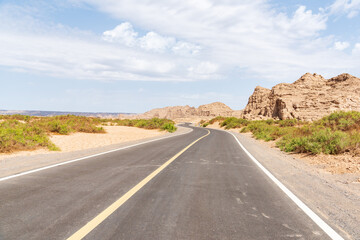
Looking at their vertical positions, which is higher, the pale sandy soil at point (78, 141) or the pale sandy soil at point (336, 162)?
the pale sandy soil at point (336, 162)

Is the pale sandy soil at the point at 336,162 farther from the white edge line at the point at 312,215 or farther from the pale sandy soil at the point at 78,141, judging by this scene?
the pale sandy soil at the point at 78,141

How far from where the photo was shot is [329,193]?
5332 millimetres

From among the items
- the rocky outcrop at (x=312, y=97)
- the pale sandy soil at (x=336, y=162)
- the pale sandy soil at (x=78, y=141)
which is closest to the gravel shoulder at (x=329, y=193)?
the pale sandy soil at (x=336, y=162)

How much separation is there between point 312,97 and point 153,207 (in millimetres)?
63733

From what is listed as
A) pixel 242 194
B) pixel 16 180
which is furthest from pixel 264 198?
pixel 16 180

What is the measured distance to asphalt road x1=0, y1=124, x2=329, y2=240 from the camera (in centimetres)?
317

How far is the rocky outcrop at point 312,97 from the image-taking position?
52.8 meters

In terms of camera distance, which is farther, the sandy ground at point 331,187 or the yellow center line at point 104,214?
the sandy ground at point 331,187

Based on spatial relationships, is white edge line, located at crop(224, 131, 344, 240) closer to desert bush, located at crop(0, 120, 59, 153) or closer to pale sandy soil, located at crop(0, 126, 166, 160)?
pale sandy soil, located at crop(0, 126, 166, 160)

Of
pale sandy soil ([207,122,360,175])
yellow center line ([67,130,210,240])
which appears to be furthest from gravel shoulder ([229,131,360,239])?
yellow center line ([67,130,210,240])

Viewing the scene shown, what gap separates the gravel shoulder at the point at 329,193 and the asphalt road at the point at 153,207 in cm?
40

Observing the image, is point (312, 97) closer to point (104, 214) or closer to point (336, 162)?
point (336, 162)

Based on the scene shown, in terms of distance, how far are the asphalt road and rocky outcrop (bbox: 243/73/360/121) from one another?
5457cm

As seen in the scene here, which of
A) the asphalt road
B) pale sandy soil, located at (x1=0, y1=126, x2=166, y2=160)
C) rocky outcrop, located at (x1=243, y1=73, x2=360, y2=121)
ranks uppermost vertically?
rocky outcrop, located at (x1=243, y1=73, x2=360, y2=121)
